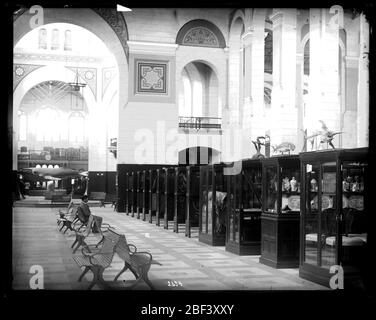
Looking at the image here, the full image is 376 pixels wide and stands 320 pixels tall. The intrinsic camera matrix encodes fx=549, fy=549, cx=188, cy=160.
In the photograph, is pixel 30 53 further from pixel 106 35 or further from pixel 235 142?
pixel 235 142

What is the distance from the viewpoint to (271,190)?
927 centimetres

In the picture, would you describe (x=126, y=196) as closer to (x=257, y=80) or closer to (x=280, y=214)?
(x=257, y=80)

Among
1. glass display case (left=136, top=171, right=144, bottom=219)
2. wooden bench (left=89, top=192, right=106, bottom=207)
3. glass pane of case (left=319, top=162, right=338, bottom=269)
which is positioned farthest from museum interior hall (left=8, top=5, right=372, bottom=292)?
wooden bench (left=89, top=192, right=106, bottom=207)

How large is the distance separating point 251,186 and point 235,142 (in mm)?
9576

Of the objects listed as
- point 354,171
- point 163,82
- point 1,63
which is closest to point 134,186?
point 163,82

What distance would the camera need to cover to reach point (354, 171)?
8.49 meters

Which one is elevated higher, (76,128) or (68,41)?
(68,41)

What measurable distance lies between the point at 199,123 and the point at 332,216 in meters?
14.7

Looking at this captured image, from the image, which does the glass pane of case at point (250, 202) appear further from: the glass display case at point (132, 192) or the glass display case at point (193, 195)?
the glass display case at point (132, 192)

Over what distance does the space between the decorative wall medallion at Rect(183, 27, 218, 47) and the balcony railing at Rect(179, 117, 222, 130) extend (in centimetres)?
341

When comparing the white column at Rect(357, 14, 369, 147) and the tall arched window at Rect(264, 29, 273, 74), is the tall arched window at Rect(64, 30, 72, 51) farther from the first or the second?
the white column at Rect(357, 14, 369, 147)

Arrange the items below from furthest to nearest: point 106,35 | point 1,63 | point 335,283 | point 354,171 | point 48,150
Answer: point 48,150
point 106,35
point 354,171
point 335,283
point 1,63

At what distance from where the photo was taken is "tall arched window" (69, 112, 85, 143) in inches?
1345

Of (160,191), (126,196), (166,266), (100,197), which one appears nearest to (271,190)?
(166,266)
